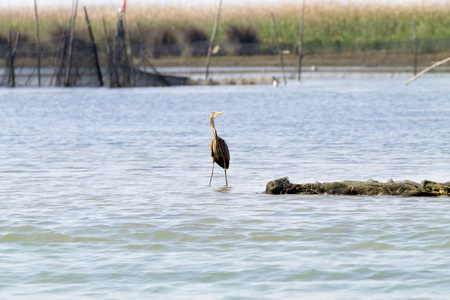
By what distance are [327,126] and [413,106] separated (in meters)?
11.3

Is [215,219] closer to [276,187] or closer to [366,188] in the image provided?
[276,187]

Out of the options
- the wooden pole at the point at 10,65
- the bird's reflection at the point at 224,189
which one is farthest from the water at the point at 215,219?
the wooden pole at the point at 10,65

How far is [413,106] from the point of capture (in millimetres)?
36375

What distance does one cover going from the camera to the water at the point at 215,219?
24.7ft

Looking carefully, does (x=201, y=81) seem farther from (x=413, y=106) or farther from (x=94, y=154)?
(x=94, y=154)

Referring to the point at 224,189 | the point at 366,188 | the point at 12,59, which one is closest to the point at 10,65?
the point at 12,59

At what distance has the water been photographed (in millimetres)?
7516

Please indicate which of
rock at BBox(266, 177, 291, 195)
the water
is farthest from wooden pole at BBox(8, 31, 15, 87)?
rock at BBox(266, 177, 291, 195)

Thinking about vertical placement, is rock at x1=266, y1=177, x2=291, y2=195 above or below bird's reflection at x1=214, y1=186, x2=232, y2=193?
above

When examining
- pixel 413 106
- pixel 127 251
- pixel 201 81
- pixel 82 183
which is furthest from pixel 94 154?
pixel 201 81

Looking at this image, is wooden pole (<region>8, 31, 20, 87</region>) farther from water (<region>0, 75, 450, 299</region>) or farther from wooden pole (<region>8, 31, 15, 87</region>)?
water (<region>0, 75, 450, 299</region>)

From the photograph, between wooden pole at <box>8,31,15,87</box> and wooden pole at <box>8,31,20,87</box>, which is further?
wooden pole at <box>8,31,20,87</box>

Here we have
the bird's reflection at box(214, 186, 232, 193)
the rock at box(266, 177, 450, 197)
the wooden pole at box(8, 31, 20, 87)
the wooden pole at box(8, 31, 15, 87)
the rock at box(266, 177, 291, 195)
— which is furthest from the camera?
the wooden pole at box(8, 31, 20, 87)

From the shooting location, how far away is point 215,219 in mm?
10461
